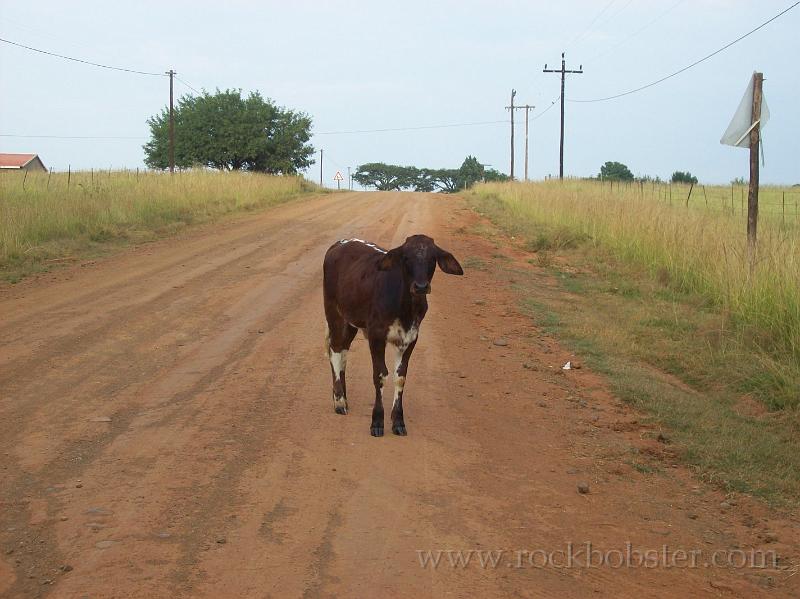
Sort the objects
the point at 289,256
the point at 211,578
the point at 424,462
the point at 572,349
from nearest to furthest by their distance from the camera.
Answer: the point at 211,578 < the point at 424,462 < the point at 572,349 < the point at 289,256

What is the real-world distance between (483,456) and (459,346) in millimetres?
3924

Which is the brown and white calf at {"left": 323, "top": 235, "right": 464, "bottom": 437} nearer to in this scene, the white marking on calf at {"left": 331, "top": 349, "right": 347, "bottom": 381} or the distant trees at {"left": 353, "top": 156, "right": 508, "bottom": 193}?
the white marking on calf at {"left": 331, "top": 349, "right": 347, "bottom": 381}

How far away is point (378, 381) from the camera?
7.08 metres

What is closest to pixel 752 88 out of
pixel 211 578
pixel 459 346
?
pixel 459 346

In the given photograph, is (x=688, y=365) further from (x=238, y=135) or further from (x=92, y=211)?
(x=238, y=135)

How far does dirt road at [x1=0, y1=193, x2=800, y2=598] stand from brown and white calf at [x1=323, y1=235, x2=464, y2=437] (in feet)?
1.11

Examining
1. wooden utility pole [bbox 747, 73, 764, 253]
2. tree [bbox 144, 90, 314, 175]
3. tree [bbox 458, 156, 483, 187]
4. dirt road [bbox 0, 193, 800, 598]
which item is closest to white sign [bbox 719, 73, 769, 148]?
wooden utility pole [bbox 747, 73, 764, 253]

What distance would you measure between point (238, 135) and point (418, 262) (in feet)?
157

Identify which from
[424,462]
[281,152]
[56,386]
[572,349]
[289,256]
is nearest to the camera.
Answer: [424,462]

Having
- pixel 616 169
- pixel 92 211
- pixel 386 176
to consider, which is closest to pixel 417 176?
pixel 386 176

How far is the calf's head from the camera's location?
663 cm

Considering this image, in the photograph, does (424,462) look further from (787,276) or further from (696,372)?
(787,276)

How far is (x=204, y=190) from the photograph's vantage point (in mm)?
30656

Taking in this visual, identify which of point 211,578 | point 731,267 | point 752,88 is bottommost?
point 211,578
